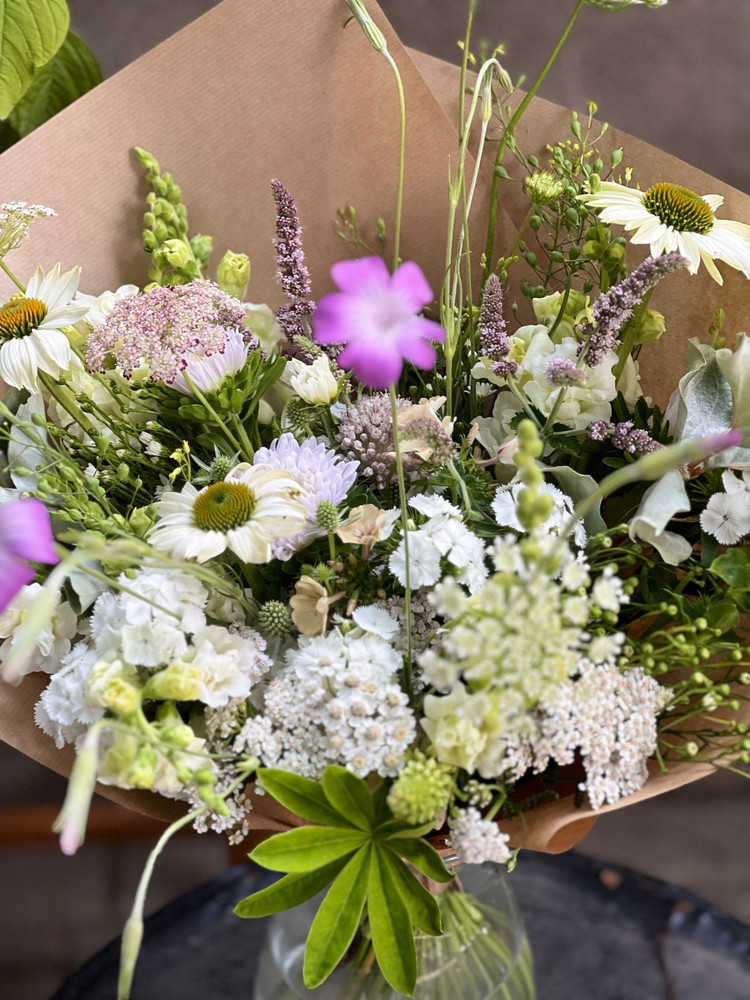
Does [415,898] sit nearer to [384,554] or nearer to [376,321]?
[384,554]

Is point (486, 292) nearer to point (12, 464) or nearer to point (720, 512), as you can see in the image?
point (720, 512)

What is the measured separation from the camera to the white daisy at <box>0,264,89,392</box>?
0.54 m

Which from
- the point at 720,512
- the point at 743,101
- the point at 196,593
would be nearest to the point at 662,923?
the point at 720,512

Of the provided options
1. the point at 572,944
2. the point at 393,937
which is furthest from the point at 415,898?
the point at 572,944

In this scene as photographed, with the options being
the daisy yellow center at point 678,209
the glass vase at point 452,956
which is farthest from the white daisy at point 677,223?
the glass vase at point 452,956

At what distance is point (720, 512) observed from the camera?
19.4 inches

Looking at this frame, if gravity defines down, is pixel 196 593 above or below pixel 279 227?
below

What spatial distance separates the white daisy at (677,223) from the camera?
20.8 inches

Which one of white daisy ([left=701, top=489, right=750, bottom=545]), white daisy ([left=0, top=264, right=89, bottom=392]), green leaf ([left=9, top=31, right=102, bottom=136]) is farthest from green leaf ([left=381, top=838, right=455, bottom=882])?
green leaf ([left=9, top=31, right=102, bottom=136])

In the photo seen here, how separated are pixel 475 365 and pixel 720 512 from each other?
0.57ft

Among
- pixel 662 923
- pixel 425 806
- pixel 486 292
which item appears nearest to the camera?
pixel 425 806

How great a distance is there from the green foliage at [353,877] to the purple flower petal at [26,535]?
164 mm

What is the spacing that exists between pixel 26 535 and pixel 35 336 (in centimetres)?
21

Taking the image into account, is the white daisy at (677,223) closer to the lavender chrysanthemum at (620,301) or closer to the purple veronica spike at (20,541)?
the lavender chrysanthemum at (620,301)
